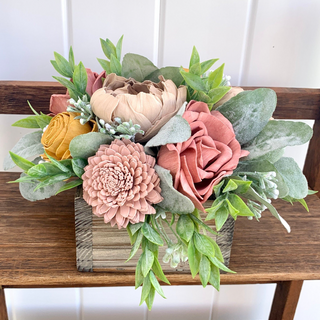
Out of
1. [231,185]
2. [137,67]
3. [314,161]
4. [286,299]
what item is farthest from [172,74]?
[286,299]

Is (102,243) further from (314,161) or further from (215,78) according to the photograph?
(314,161)

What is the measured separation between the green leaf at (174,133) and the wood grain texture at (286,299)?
42 centimetres

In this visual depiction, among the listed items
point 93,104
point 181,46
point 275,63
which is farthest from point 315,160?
point 93,104

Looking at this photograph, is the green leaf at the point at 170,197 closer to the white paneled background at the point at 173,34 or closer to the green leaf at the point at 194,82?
the green leaf at the point at 194,82

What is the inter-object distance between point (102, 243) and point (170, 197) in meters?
0.11

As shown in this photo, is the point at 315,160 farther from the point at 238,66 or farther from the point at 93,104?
the point at 93,104

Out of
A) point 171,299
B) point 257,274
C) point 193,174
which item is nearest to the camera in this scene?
point 193,174

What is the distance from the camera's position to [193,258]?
290mm

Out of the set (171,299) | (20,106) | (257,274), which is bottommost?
(171,299)

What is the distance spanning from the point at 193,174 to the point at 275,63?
332mm

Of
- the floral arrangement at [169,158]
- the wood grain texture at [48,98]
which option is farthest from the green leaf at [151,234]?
the wood grain texture at [48,98]

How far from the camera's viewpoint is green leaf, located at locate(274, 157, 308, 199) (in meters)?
0.31

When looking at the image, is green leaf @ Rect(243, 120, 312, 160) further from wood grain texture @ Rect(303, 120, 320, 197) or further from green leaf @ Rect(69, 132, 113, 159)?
wood grain texture @ Rect(303, 120, 320, 197)

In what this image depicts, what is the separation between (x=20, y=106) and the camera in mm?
466
